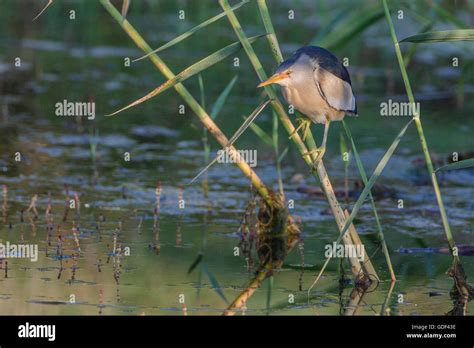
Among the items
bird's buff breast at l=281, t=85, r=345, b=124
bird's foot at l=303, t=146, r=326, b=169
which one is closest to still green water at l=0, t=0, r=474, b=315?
bird's foot at l=303, t=146, r=326, b=169

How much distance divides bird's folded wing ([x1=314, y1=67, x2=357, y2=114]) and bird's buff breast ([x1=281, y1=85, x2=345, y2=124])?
0.12ft

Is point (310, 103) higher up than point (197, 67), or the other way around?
point (197, 67)

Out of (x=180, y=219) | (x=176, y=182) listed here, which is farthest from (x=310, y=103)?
(x=176, y=182)

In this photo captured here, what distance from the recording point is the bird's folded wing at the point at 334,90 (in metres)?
6.18

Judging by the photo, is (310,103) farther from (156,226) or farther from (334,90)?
(156,226)

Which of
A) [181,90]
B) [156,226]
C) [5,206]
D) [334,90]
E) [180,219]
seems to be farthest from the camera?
[180,219]

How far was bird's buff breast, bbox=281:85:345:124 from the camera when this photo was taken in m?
6.12

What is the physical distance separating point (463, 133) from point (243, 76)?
3.59m

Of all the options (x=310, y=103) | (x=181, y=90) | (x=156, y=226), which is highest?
(x=181, y=90)

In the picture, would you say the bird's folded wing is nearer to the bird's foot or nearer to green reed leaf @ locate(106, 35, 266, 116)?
the bird's foot

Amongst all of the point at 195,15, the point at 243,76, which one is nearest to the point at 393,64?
the point at 243,76

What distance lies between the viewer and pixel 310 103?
20.3 ft

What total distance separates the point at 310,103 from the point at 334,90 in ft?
0.56
